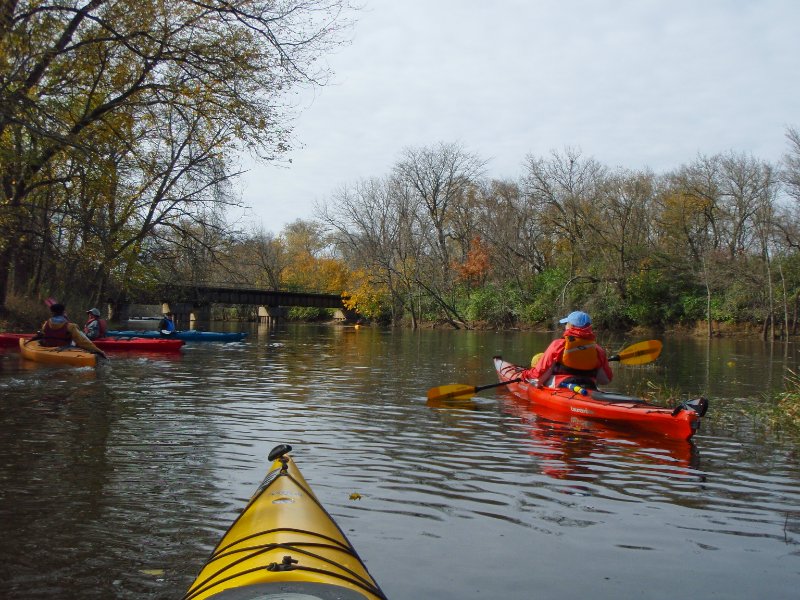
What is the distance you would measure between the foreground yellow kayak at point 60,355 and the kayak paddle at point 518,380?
7.69 metres

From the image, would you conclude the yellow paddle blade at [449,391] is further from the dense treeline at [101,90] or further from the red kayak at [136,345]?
the red kayak at [136,345]

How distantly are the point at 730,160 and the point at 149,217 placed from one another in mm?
30721

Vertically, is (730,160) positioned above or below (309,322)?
above

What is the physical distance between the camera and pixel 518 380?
40.9 feet

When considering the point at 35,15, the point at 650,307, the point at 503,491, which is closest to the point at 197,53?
the point at 35,15

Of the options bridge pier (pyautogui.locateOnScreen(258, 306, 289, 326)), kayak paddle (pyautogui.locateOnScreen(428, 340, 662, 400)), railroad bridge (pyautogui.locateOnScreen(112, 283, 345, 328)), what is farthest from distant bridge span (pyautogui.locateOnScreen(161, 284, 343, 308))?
kayak paddle (pyautogui.locateOnScreen(428, 340, 662, 400))

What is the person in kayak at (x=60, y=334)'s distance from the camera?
1573 cm

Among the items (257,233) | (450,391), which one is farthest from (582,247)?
(450,391)

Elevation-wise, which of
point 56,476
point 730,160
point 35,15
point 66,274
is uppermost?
point 730,160

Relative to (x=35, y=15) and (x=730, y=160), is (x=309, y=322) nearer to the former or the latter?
(x=730, y=160)

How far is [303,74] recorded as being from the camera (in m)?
12.1

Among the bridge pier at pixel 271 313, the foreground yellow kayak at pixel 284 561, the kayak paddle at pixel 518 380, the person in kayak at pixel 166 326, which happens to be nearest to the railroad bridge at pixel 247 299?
the bridge pier at pixel 271 313

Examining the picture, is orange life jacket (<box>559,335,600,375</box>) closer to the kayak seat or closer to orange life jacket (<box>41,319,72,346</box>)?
the kayak seat

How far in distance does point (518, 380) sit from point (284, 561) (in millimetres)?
9596
